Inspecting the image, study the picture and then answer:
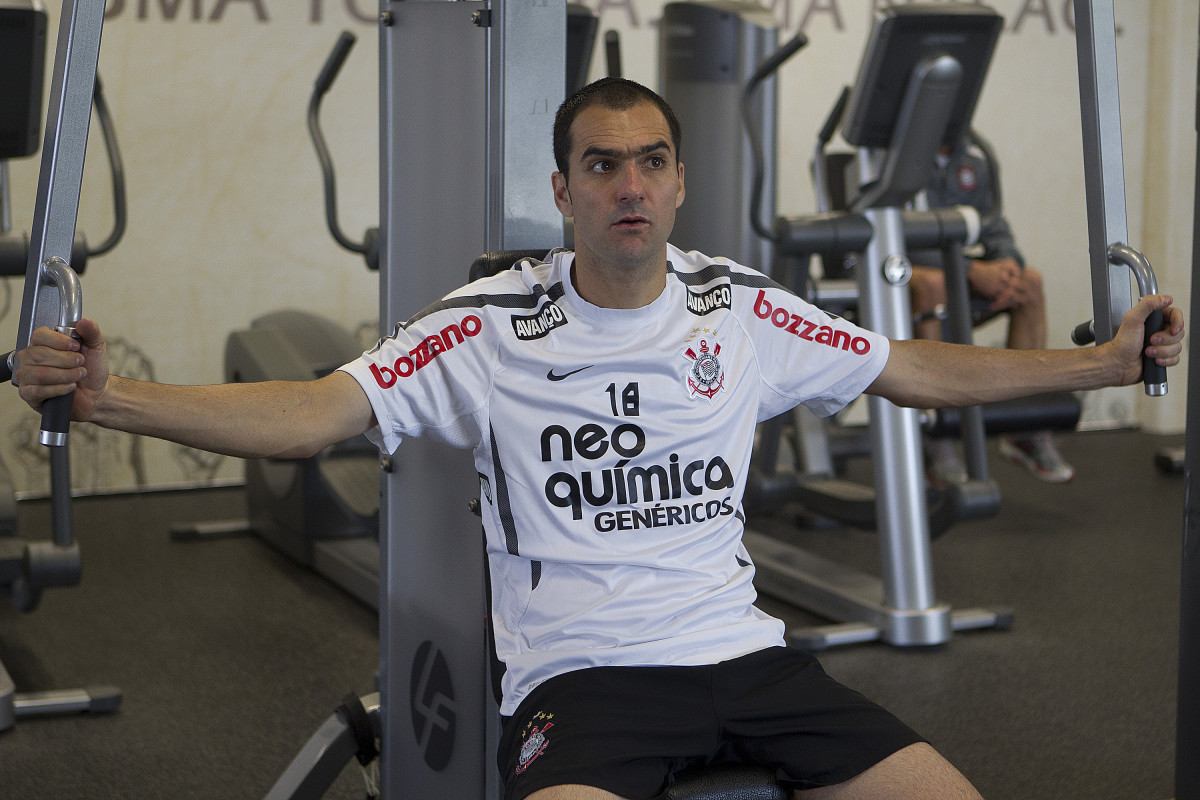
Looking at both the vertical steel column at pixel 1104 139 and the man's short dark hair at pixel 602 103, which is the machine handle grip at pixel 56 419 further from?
the vertical steel column at pixel 1104 139

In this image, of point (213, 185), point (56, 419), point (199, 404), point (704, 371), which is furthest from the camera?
point (213, 185)

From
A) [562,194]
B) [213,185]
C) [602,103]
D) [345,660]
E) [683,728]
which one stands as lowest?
[345,660]

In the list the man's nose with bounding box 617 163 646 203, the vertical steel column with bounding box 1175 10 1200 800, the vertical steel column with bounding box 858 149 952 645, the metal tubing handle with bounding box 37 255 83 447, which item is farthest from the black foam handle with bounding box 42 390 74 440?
the vertical steel column with bounding box 858 149 952 645

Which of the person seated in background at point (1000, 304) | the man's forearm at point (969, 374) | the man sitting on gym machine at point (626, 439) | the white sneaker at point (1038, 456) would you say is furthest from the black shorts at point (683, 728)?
the white sneaker at point (1038, 456)

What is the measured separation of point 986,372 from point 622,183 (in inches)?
23.4

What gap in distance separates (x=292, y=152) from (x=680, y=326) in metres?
3.46

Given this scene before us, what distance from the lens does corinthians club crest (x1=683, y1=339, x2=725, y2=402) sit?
5.19 ft

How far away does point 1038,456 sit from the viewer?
4.41 meters

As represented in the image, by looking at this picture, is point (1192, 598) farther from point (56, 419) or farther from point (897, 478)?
point (56, 419)

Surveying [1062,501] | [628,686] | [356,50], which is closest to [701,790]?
[628,686]

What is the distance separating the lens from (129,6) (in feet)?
14.5

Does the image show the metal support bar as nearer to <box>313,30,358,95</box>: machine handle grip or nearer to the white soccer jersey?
the white soccer jersey

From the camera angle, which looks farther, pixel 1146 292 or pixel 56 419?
pixel 1146 292

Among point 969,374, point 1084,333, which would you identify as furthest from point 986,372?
point 1084,333
